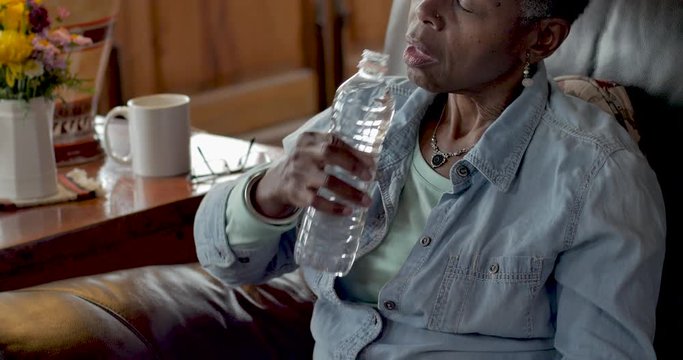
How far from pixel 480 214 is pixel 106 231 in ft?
2.08

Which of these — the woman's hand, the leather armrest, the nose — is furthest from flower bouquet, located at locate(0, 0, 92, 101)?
the nose

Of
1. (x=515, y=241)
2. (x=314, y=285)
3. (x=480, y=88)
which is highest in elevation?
(x=480, y=88)

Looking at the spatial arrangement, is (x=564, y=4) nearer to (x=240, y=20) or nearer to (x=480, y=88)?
(x=480, y=88)

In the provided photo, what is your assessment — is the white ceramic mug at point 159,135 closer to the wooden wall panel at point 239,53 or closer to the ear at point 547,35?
the ear at point 547,35

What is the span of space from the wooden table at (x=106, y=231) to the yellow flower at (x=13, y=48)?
0.23 m

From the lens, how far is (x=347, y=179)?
1.29 meters

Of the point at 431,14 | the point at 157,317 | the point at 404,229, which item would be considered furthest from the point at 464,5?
the point at 157,317

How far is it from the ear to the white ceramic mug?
0.72 m

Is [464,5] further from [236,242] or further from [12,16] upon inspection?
[12,16]

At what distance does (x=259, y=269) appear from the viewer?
1.44m

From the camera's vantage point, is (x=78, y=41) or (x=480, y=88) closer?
(x=480, y=88)

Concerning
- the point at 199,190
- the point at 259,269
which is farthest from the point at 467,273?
the point at 199,190

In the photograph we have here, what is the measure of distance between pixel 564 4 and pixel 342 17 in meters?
2.17

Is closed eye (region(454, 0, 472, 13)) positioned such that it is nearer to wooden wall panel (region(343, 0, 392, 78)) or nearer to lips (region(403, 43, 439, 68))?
lips (region(403, 43, 439, 68))
